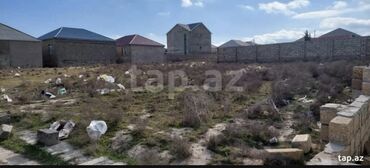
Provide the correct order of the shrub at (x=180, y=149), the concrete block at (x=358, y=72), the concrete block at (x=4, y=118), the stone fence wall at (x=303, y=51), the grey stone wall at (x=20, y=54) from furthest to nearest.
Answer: the grey stone wall at (x=20, y=54) < the stone fence wall at (x=303, y=51) < the concrete block at (x=358, y=72) < the concrete block at (x=4, y=118) < the shrub at (x=180, y=149)

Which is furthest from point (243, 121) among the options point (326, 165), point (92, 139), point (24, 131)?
point (24, 131)

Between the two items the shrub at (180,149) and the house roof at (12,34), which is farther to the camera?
the house roof at (12,34)

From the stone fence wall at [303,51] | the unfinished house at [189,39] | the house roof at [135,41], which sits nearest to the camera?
the stone fence wall at [303,51]

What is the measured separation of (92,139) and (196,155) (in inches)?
71.7

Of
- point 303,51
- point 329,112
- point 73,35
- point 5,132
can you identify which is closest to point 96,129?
point 5,132

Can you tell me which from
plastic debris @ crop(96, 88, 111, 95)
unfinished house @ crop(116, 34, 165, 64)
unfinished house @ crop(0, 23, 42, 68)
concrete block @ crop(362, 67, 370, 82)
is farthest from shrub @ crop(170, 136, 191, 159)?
unfinished house @ crop(116, 34, 165, 64)

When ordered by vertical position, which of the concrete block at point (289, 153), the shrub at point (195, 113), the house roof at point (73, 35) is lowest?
the concrete block at point (289, 153)

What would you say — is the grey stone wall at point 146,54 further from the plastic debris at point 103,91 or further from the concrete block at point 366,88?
the concrete block at point 366,88

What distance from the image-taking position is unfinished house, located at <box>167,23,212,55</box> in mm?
46562

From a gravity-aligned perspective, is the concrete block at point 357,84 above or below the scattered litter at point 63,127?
above

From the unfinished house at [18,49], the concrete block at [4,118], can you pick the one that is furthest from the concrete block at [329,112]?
the unfinished house at [18,49]

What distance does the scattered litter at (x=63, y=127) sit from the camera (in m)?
5.13

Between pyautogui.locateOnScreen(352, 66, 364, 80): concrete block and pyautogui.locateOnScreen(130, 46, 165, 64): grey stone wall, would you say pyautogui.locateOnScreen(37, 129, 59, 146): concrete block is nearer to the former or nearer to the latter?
pyautogui.locateOnScreen(352, 66, 364, 80): concrete block

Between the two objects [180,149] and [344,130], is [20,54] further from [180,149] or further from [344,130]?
[344,130]
